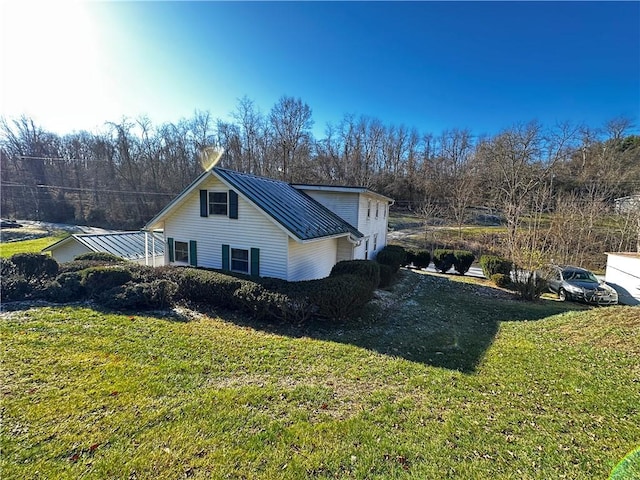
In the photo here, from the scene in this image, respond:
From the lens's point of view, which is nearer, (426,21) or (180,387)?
(180,387)

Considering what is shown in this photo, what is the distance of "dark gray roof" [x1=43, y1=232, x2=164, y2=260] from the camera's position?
17.4 m

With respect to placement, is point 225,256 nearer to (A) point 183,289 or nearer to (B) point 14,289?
(A) point 183,289

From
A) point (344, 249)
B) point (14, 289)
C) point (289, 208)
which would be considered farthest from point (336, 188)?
point (14, 289)

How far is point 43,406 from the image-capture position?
14.1 ft

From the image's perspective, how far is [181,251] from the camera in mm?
14000

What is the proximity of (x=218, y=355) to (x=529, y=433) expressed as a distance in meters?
5.52

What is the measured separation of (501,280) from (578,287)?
3.56 m

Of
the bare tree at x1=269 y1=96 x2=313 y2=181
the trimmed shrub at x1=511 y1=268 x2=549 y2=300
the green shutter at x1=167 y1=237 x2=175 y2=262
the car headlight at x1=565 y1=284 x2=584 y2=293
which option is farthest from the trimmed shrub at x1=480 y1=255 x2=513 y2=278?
the bare tree at x1=269 y1=96 x2=313 y2=181

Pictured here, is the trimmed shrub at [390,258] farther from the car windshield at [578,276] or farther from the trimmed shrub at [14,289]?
the trimmed shrub at [14,289]

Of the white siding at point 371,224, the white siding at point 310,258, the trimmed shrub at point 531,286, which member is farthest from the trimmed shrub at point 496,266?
the white siding at point 310,258

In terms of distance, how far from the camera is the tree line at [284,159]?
126 ft

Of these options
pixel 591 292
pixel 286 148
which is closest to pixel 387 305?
pixel 591 292

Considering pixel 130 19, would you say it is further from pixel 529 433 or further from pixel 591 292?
pixel 591 292

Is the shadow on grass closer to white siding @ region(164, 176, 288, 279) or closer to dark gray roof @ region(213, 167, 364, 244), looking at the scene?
white siding @ region(164, 176, 288, 279)
